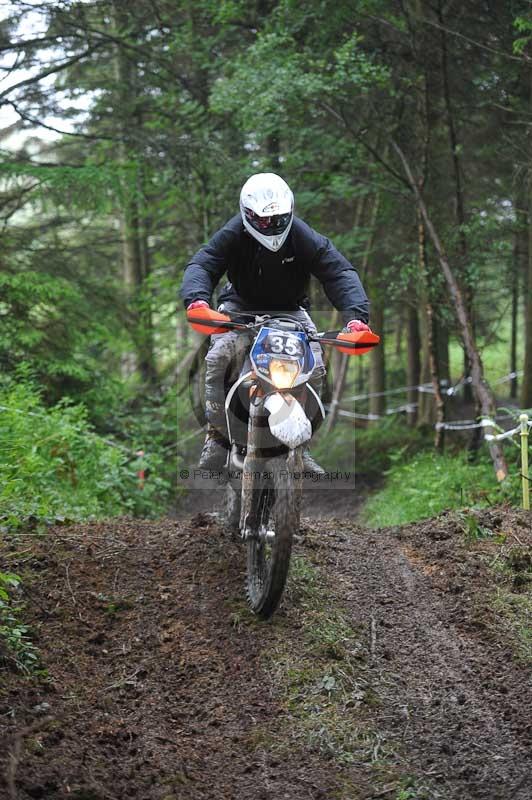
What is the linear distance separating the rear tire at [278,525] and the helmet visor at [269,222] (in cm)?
156

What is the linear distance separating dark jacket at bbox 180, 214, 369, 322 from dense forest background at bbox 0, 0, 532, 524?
337cm

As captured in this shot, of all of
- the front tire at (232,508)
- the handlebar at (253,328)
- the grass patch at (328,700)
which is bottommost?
the grass patch at (328,700)

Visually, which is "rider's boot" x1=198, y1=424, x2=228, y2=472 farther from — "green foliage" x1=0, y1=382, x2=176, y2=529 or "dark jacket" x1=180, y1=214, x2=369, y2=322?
"green foliage" x1=0, y1=382, x2=176, y2=529

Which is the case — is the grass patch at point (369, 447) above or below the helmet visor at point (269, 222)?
below

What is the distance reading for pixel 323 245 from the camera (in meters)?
6.01

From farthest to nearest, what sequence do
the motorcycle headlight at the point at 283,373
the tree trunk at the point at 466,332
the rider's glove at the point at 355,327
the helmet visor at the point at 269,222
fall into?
the tree trunk at the point at 466,332 < the helmet visor at the point at 269,222 < the rider's glove at the point at 355,327 < the motorcycle headlight at the point at 283,373

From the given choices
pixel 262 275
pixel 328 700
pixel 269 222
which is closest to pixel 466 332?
pixel 262 275

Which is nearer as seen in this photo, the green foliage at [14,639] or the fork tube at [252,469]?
the green foliage at [14,639]

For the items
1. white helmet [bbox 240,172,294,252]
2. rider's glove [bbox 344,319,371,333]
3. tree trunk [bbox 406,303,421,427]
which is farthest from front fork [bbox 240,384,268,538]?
tree trunk [bbox 406,303,421,427]

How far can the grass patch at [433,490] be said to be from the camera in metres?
9.33

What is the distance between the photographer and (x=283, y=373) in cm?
508

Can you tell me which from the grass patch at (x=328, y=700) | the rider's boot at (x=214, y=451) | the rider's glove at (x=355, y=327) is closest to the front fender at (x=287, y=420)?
the rider's glove at (x=355, y=327)

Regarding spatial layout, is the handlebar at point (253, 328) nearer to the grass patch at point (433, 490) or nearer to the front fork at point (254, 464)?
the front fork at point (254, 464)

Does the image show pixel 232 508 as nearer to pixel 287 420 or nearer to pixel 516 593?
pixel 287 420
